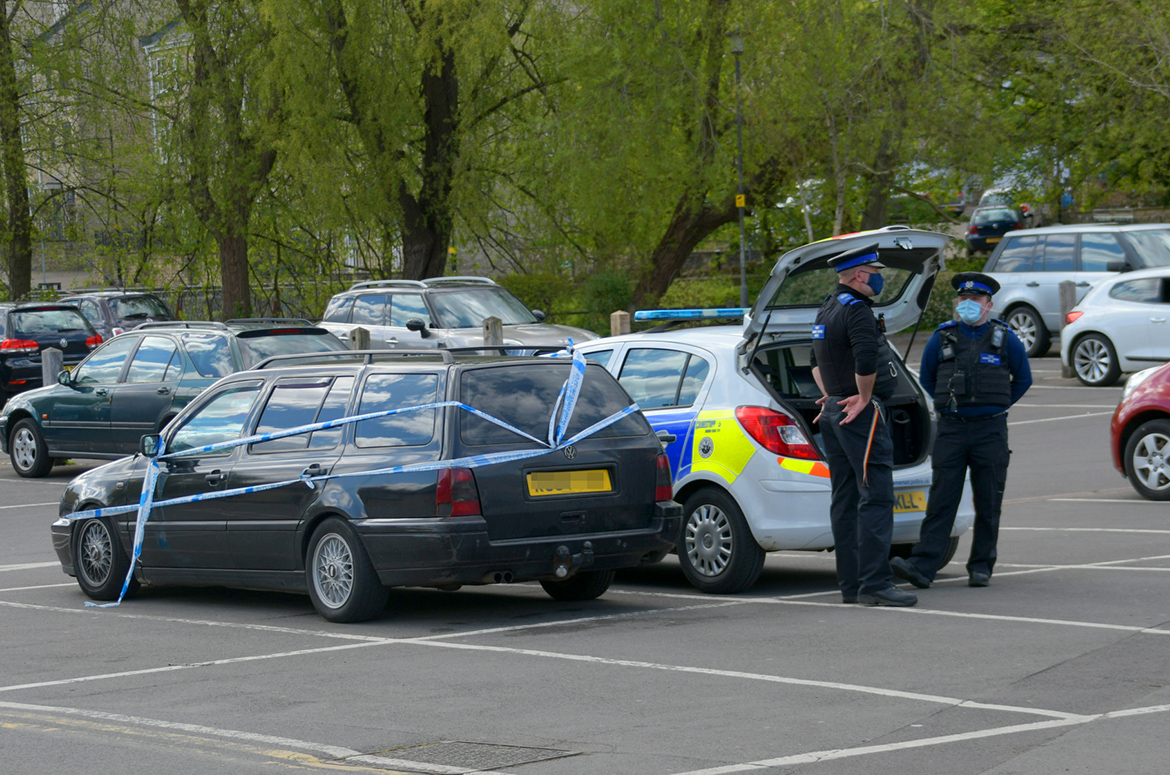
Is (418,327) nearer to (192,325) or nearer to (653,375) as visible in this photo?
(192,325)

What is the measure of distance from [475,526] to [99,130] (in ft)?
87.3

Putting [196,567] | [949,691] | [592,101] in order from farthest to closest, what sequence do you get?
[592,101] → [196,567] → [949,691]

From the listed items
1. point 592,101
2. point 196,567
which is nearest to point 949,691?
point 196,567

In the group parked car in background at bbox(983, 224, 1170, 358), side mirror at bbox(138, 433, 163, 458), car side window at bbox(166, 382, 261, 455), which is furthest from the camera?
parked car in background at bbox(983, 224, 1170, 358)

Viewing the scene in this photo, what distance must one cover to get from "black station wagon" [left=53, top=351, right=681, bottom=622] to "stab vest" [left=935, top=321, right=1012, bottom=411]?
5.86ft

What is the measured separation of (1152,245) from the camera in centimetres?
2392

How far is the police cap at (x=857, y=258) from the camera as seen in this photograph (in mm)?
8430

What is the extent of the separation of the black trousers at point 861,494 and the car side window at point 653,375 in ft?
4.18

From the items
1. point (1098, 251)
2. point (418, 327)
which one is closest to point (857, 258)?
point (418, 327)

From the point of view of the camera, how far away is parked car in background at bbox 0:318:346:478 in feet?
51.5

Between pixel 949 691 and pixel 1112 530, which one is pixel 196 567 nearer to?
pixel 949 691

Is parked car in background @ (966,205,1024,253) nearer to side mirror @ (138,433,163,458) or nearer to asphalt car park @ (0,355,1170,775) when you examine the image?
asphalt car park @ (0,355,1170,775)

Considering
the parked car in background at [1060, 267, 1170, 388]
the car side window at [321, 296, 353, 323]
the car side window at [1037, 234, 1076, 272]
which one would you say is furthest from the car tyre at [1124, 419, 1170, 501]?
the car side window at [321, 296, 353, 323]

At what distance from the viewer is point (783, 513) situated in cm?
877
